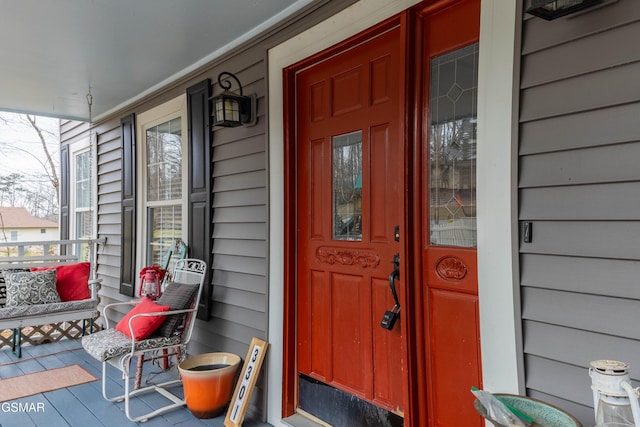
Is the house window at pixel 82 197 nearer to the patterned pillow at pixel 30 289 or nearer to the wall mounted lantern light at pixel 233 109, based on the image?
the patterned pillow at pixel 30 289

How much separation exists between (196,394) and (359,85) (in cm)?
208

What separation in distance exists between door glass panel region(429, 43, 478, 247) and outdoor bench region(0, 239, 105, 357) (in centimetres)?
390

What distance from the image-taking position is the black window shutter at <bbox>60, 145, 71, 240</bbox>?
6.43 m

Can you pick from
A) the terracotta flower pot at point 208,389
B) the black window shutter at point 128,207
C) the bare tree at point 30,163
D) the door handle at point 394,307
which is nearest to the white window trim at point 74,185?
the black window shutter at point 128,207

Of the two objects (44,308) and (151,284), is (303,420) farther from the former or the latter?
(44,308)

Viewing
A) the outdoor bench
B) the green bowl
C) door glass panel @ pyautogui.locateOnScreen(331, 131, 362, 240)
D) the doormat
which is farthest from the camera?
the outdoor bench

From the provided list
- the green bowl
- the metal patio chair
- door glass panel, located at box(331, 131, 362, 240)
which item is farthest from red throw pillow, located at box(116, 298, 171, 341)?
the green bowl

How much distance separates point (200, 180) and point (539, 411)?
2819 millimetres

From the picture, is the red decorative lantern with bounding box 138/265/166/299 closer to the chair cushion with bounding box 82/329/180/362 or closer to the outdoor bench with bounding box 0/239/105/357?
the chair cushion with bounding box 82/329/180/362

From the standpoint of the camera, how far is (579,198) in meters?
1.47

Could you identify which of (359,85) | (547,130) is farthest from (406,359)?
(359,85)

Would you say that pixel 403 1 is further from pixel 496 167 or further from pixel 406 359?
pixel 406 359

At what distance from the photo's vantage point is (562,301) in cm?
152

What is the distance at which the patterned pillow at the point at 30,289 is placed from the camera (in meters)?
4.29
